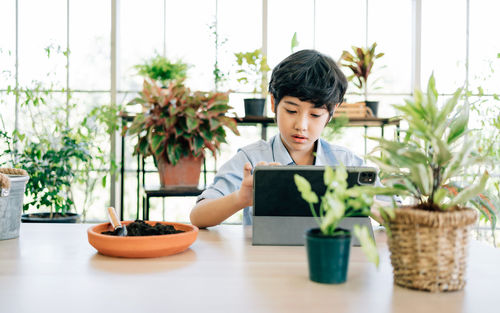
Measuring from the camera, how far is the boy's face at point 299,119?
5.27 ft

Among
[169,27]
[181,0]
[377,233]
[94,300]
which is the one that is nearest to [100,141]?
[169,27]

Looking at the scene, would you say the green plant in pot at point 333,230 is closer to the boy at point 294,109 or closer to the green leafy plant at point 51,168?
the boy at point 294,109

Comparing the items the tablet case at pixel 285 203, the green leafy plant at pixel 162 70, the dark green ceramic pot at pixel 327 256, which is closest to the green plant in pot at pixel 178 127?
the green leafy plant at pixel 162 70

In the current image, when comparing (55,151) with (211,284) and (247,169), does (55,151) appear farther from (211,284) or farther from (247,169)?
(211,284)

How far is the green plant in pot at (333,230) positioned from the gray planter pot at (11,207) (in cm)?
87

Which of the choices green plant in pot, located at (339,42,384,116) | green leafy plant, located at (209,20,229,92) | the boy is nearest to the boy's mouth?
the boy

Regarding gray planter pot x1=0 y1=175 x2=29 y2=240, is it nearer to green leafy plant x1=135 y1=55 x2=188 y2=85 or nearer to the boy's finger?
the boy's finger

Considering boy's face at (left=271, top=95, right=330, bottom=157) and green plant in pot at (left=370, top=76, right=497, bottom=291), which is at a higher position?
boy's face at (left=271, top=95, right=330, bottom=157)

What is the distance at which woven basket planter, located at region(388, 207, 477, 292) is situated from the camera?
755 millimetres

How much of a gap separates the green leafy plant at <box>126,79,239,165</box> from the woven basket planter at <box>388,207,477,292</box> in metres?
2.36

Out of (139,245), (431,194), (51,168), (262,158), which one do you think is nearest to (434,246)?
(431,194)

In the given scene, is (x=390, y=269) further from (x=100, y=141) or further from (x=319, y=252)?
(x=100, y=141)

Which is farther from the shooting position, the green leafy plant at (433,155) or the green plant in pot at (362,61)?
the green plant in pot at (362,61)

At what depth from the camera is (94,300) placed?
73 centimetres
